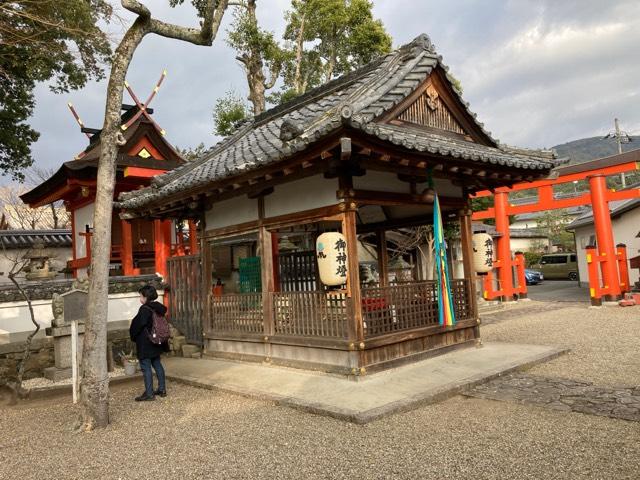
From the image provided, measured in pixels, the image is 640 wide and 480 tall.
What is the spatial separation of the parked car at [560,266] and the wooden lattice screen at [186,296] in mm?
30923

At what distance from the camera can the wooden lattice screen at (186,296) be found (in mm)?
10562

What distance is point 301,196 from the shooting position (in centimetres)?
805

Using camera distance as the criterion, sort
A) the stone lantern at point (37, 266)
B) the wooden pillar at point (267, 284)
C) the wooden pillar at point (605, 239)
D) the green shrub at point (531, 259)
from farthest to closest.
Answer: the green shrub at point (531, 259)
the wooden pillar at point (605, 239)
the stone lantern at point (37, 266)
the wooden pillar at point (267, 284)

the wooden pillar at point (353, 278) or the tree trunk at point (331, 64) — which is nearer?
the wooden pillar at point (353, 278)

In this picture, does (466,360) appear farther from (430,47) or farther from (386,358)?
(430,47)

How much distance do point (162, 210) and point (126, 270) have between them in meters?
3.27

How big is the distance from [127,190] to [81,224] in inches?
95.9

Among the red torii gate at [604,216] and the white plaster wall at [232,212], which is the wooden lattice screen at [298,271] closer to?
the white plaster wall at [232,212]

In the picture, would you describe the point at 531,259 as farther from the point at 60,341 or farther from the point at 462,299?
the point at 60,341

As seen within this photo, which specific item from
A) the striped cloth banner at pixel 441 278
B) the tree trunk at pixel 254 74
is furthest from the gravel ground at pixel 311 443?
the tree trunk at pixel 254 74

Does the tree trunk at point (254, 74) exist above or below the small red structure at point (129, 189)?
above

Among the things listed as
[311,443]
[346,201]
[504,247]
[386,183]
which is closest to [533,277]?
[504,247]

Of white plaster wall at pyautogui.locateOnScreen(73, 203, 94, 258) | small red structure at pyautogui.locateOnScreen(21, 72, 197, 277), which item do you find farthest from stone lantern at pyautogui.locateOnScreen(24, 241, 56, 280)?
white plaster wall at pyautogui.locateOnScreen(73, 203, 94, 258)

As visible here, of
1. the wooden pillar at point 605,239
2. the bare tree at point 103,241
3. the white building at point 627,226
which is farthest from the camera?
the white building at point 627,226
